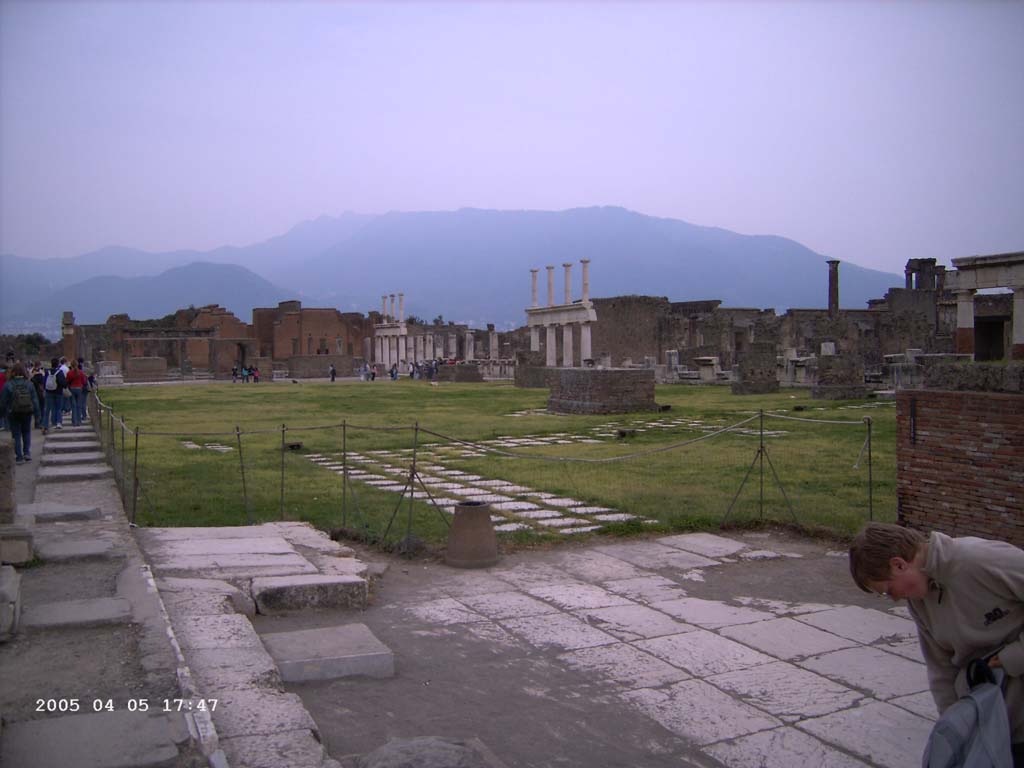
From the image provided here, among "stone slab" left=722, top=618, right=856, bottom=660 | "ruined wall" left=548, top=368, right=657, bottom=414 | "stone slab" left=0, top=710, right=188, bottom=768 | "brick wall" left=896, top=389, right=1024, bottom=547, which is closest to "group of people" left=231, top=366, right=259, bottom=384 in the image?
"ruined wall" left=548, top=368, right=657, bottom=414

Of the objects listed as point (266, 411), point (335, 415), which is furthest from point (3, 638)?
point (266, 411)

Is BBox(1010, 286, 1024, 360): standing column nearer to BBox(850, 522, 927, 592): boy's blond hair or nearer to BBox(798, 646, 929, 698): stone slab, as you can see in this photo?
BBox(798, 646, 929, 698): stone slab

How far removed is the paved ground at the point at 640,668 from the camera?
431 centimetres

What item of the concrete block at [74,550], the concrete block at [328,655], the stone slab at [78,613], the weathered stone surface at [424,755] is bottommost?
the concrete block at [328,655]

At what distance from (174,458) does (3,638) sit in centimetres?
1121

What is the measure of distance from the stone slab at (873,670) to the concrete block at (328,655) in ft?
8.11

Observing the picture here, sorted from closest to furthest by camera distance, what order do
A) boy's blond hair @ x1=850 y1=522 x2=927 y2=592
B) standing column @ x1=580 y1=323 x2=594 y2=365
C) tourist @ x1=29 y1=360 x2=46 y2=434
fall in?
boy's blond hair @ x1=850 y1=522 x2=927 y2=592
tourist @ x1=29 y1=360 x2=46 y2=434
standing column @ x1=580 y1=323 x2=594 y2=365

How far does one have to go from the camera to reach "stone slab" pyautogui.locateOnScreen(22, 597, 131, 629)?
5.00 meters

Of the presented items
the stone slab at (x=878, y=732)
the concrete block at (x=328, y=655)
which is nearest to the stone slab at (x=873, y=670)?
the stone slab at (x=878, y=732)

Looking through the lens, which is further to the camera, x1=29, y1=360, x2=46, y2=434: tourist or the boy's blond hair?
x1=29, y1=360, x2=46, y2=434: tourist

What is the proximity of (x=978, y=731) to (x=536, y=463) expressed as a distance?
1166cm

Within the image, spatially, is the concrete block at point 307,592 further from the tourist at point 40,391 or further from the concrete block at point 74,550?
the tourist at point 40,391

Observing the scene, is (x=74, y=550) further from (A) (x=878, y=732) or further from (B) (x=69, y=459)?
(B) (x=69, y=459)

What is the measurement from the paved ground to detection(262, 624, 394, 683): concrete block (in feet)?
0.31
